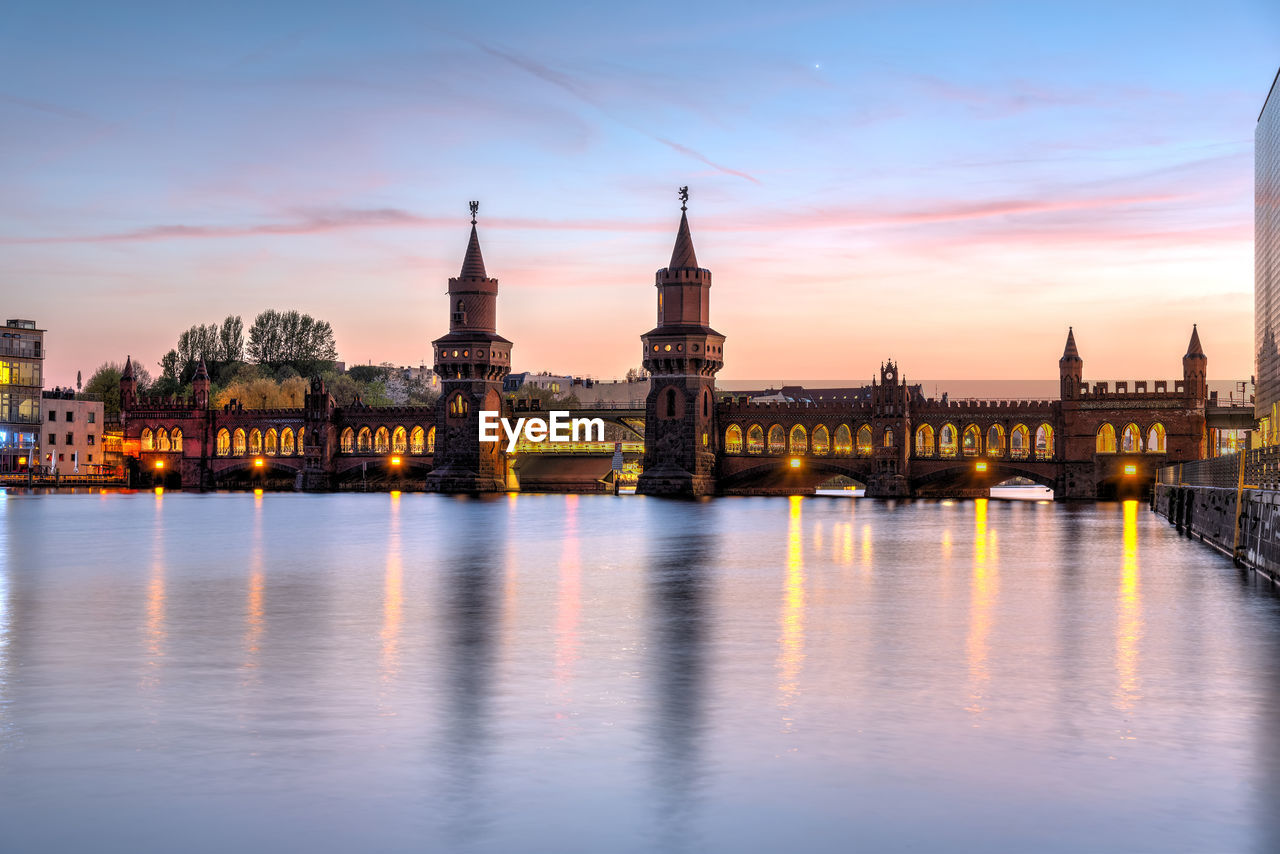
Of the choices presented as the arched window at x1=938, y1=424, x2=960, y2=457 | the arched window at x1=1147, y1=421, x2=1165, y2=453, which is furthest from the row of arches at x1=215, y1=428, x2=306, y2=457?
the arched window at x1=1147, y1=421, x2=1165, y2=453

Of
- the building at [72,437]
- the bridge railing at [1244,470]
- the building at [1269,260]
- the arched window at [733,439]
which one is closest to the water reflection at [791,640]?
the bridge railing at [1244,470]

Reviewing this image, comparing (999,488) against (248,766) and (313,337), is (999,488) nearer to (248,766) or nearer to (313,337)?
(313,337)

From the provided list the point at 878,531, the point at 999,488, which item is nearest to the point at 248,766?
the point at 878,531

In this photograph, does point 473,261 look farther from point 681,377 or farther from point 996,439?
point 996,439

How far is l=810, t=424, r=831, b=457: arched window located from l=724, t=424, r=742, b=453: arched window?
22.4ft

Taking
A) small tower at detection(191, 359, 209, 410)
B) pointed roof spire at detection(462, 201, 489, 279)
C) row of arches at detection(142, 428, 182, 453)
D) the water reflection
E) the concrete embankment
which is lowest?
the water reflection

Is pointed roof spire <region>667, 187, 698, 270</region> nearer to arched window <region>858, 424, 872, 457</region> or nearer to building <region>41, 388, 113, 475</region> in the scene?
arched window <region>858, 424, 872, 457</region>

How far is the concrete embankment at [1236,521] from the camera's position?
34.2 m

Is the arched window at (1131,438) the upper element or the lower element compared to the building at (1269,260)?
lower

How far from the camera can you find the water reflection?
1596 centimetres

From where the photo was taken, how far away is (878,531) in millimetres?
60156

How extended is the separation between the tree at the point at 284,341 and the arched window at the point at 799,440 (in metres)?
72.9

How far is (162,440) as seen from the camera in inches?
5517

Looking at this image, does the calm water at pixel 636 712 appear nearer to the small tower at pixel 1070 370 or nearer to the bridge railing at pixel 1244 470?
the bridge railing at pixel 1244 470
